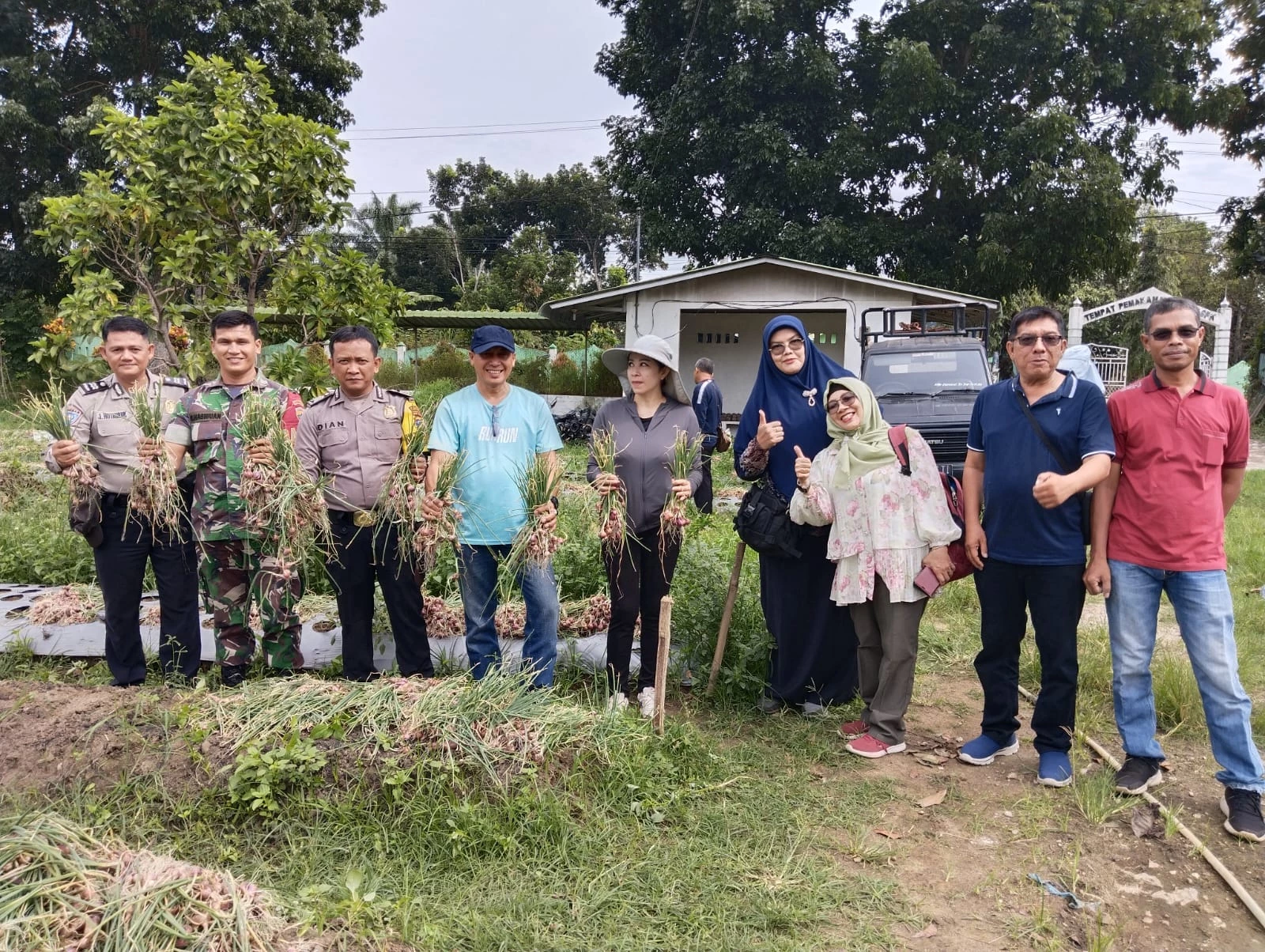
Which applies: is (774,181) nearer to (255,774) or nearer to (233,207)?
(233,207)

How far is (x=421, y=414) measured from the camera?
3721mm

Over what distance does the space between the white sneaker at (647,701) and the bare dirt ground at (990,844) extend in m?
0.81

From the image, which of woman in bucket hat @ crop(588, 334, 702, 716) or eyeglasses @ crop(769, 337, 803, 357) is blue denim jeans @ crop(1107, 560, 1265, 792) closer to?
eyeglasses @ crop(769, 337, 803, 357)

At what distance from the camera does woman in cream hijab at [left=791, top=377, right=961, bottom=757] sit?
3.46 metres

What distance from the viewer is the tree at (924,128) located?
1680cm

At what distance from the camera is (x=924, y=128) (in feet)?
60.0

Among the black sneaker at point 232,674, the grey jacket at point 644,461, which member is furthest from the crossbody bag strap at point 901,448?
the black sneaker at point 232,674

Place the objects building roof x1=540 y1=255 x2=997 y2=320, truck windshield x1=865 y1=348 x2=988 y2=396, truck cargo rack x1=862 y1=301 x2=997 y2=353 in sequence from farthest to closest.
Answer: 1. building roof x1=540 y1=255 x2=997 y2=320
2. truck cargo rack x1=862 y1=301 x2=997 y2=353
3. truck windshield x1=865 y1=348 x2=988 y2=396

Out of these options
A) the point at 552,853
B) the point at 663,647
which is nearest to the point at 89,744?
the point at 552,853

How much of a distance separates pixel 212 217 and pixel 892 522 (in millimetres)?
4556

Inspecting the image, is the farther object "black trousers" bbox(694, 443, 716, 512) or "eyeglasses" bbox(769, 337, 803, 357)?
→ "black trousers" bbox(694, 443, 716, 512)

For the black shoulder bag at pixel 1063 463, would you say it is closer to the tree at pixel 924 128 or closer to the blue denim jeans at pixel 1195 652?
the blue denim jeans at pixel 1195 652

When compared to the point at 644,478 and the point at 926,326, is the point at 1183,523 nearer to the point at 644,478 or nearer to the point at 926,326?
the point at 644,478

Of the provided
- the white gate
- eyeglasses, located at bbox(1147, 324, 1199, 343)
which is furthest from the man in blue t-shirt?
the white gate
